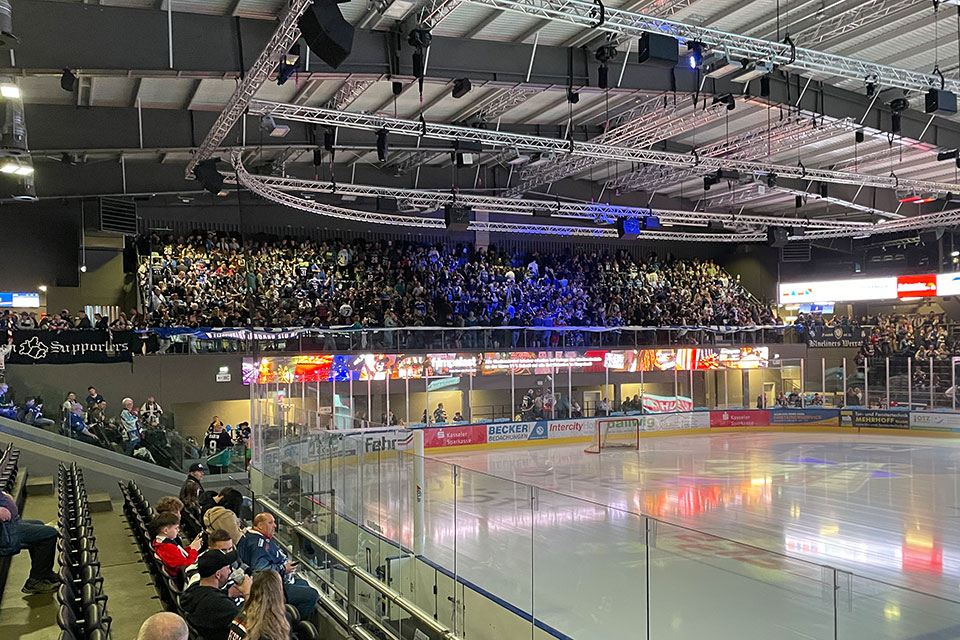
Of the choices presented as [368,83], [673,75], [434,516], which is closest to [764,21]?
[673,75]

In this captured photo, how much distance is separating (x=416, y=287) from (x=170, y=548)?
20.6 metres

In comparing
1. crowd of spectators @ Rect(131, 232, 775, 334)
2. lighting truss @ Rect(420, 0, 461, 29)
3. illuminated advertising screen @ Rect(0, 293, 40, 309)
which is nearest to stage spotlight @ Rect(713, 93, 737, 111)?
lighting truss @ Rect(420, 0, 461, 29)

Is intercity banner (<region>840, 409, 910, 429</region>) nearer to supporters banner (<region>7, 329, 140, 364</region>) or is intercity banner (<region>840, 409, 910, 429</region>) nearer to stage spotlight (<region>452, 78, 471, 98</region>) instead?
stage spotlight (<region>452, 78, 471, 98</region>)

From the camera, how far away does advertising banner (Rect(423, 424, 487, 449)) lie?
21.8 metres

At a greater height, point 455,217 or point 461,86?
point 461,86

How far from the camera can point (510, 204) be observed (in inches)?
931

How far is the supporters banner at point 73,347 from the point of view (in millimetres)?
17062

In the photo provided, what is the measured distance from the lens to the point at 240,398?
69.7 feet

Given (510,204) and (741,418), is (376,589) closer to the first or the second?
(510,204)

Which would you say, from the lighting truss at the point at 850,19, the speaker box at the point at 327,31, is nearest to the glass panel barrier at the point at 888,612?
the speaker box at the point at 327,31

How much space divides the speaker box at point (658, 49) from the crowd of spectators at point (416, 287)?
1410 centimetres

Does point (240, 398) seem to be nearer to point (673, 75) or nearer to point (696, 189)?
point (673, 75)

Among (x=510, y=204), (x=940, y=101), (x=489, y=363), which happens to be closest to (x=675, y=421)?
(x=489, y=363)

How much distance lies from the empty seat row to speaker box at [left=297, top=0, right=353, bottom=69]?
5.08 m
